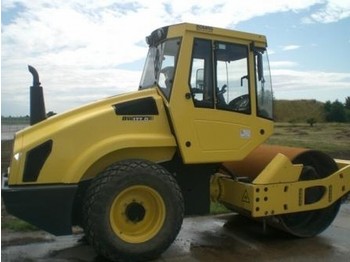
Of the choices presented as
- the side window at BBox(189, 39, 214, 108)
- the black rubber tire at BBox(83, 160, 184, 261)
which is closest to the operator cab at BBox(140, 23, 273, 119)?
the side window at BBox(189, 39, 214, 108)

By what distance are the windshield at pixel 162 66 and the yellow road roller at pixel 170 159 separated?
0.02 m

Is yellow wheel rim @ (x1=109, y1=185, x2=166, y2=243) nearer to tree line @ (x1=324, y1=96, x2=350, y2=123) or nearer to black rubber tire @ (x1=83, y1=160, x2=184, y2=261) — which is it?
black rubber tire @ (x1=83, y1=160, x2=184, y2=261)

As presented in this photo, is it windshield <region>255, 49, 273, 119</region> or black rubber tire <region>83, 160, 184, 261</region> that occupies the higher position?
windshield <region>255, 49, 273, 119</region>

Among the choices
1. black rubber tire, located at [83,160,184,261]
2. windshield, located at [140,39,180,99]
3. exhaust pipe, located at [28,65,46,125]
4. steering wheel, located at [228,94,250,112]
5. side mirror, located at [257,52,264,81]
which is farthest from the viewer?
side mirror, located at [257,52,264,81]

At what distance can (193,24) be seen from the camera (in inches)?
246

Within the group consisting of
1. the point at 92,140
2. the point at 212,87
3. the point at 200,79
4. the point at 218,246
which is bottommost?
the point at 218,246

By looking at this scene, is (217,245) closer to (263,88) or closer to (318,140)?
(263,88)

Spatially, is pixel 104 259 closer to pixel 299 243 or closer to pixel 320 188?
pixel 299 243

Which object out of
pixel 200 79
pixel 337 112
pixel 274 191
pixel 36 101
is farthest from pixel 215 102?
pixel 337 112

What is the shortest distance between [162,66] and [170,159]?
1.26 metres

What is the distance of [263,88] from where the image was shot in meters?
6.80

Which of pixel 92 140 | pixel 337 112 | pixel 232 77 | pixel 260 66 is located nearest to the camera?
pixel 92 140

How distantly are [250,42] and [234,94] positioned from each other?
775mm

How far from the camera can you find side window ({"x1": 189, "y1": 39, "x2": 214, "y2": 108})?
6242 mm
